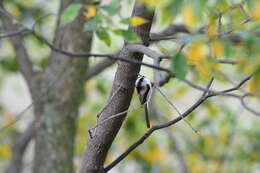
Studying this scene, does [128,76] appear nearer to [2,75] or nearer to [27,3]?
[27,3]

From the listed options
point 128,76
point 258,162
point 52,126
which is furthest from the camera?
point 258,162

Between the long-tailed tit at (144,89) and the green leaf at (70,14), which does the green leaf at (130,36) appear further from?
the green leaf at (70,14)

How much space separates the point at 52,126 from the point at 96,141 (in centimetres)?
115

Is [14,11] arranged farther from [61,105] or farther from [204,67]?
[204,67]

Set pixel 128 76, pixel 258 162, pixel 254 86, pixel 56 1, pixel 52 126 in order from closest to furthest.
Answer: pixel 254 86
pixel 128 76
pixel 52 126
pixel 258 162
pixel 56 1

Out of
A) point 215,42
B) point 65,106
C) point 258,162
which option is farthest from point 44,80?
point 215,42

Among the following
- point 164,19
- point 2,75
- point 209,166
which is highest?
point 164,19

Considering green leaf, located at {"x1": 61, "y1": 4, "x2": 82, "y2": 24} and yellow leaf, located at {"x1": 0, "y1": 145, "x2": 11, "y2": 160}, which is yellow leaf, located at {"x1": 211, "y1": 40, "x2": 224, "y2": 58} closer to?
green leaf, located at {"x1": 61, "y1": 4, "x2": 82, "y2": 24}

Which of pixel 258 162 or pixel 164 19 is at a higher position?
pixel 164 19

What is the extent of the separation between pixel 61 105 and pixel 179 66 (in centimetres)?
176

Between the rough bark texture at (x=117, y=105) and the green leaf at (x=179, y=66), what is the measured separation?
1.35 feet

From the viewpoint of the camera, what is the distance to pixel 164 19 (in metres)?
0.90

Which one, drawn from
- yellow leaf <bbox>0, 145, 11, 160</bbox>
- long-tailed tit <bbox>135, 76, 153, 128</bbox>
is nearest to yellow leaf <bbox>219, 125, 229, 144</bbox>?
yellow leaf <bbox>0, 145, 11, 160</bbox>

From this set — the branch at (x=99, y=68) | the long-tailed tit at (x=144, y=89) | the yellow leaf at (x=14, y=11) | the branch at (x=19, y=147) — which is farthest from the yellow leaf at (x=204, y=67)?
the yellow leaf at (x=14, y=11)
